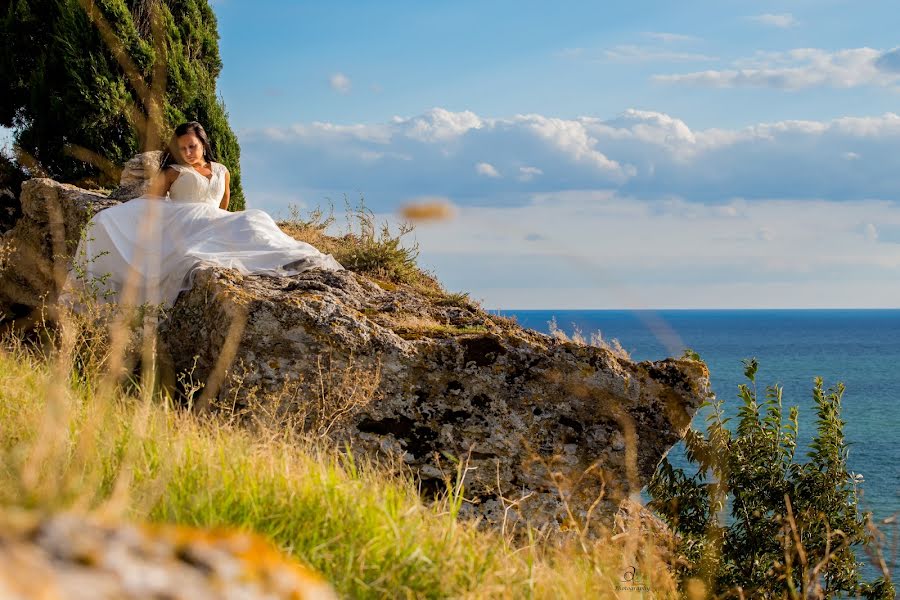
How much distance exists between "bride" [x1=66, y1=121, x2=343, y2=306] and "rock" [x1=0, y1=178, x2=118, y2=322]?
3.00 feet

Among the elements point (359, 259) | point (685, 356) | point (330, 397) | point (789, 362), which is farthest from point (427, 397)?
point (789, 362)

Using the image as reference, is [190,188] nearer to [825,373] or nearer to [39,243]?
[39,243]

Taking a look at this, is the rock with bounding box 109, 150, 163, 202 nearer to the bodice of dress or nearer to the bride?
the bride

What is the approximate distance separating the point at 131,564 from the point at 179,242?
8.08 metres

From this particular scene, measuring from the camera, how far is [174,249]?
8.72 meters

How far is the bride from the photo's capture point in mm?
8250

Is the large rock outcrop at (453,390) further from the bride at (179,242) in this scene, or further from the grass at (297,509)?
the grass at (297,509)

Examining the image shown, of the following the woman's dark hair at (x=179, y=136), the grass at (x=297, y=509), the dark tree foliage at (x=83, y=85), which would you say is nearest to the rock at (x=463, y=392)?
the grass at (x=297, y=509)

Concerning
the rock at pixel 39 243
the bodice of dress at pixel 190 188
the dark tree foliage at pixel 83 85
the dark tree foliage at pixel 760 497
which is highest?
the dark tree foliage at pixel 83 85

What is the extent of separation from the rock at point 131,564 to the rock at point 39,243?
958cm

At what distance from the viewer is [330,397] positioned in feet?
20.3

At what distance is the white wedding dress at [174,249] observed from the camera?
822 cm

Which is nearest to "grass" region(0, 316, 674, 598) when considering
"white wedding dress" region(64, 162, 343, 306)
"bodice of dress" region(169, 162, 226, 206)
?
"white wedding dress" region(64, 162, 343, 306)

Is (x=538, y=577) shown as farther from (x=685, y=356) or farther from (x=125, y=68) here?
(x=125, y=68)
